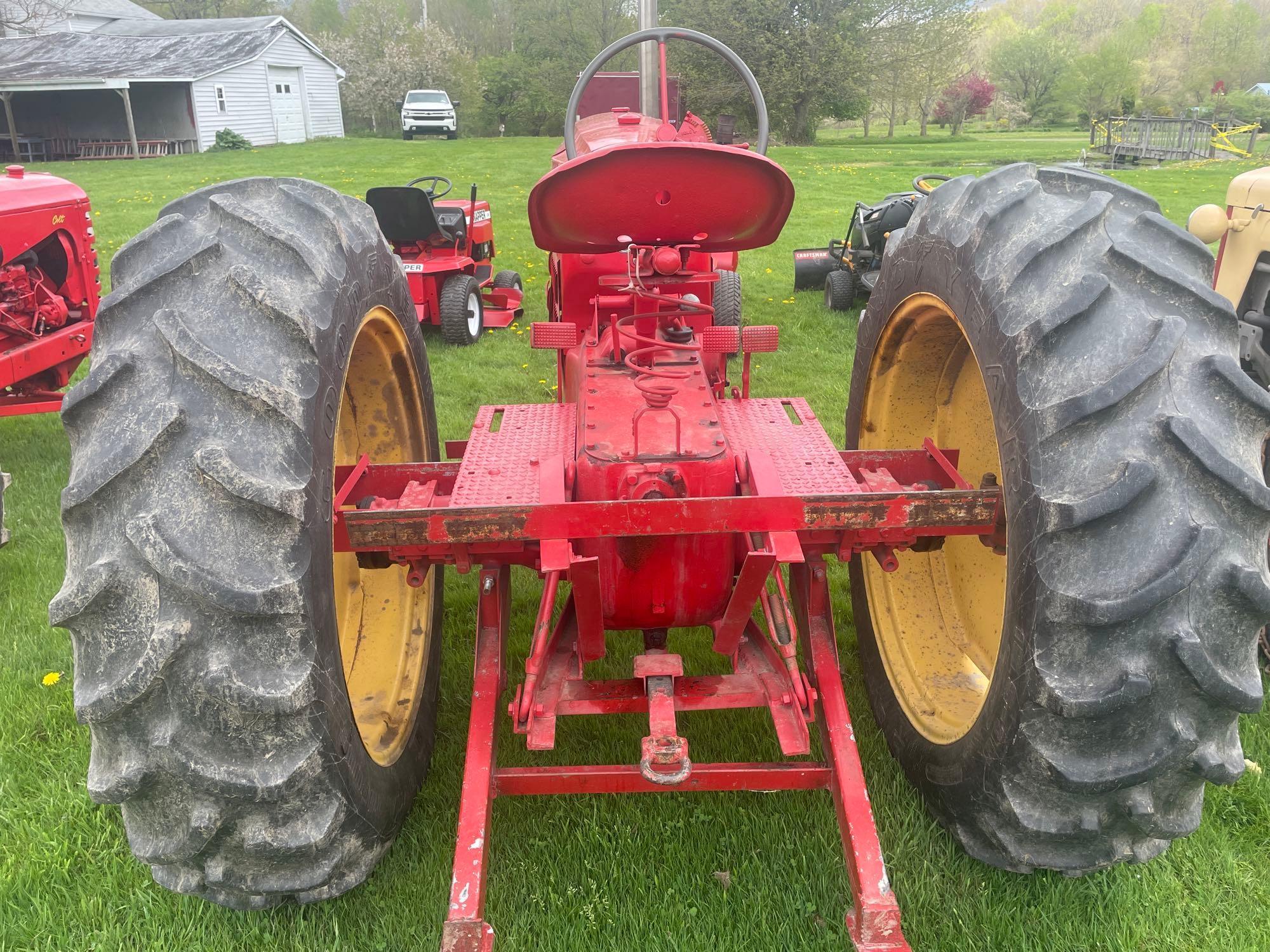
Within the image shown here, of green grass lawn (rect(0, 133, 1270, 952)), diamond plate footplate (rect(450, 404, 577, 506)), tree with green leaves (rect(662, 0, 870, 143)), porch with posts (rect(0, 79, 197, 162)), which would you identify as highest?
tree with green leaves (rect(662, 0, 870, 143))

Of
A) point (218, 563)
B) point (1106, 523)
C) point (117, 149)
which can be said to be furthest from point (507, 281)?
point (117, 149)

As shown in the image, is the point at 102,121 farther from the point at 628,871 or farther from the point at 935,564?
the point at 628,871

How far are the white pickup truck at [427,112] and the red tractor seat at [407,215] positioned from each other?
30.3 metres

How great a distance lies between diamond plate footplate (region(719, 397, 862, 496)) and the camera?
2.42 metres

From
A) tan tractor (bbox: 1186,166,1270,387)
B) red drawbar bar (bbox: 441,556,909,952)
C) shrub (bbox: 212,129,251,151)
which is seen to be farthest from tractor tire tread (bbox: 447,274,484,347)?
shrub (bbox: 212,129,251,151)

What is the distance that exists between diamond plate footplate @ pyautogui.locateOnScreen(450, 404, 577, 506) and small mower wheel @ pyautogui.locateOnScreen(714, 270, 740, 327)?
3.52 metres

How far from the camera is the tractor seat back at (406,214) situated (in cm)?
759

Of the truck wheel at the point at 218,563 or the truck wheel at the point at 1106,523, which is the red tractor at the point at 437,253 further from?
the truck wheel at the point at 1106,523

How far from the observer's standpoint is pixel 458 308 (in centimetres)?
773

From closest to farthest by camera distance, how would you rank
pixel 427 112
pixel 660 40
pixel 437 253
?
pixel 660 40
pixel 437 253
pixel 427 112

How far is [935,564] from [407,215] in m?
5.98

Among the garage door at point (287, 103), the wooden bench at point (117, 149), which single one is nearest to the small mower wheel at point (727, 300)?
the wooden bench at point (117, 149)

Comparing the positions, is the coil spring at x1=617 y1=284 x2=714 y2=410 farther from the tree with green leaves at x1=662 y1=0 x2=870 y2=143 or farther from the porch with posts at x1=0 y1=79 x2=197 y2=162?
the tree with green leaves at x1=662 y1=0 x2=870 y2=143

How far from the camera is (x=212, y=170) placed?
23.0 meters
